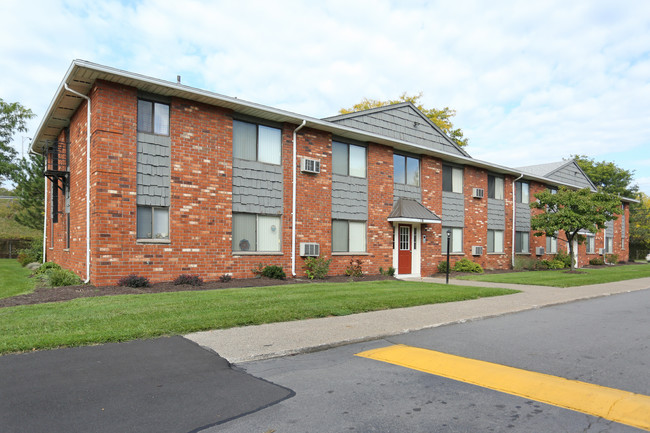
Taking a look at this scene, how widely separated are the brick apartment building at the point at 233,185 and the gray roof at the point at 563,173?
380 inches

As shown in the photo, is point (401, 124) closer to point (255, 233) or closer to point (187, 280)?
point (255, 233)

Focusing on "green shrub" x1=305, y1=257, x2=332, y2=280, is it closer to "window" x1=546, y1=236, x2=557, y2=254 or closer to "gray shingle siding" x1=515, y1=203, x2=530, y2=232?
"gray shingle siding" x1=515, y1=203, x2=530, y2=232

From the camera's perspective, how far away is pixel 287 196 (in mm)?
15359

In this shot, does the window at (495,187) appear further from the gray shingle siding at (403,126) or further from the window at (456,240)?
the window at (456,240)

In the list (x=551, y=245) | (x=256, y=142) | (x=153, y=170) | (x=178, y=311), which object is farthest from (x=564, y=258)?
(x=178, y=311)

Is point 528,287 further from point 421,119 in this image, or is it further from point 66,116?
point 66,116

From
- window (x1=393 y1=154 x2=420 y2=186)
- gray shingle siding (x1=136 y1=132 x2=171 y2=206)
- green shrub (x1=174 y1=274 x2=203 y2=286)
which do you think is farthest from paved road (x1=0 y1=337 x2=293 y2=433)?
window (x1=393 y1=154 x2=420 y2=186)

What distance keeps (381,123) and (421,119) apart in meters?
2.99

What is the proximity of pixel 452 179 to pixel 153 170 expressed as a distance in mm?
14183

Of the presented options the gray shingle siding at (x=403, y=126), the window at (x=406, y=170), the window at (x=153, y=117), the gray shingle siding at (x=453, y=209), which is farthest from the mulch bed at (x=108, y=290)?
the gray shingle siding at (x=453, y=209)

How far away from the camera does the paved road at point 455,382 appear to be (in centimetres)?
375

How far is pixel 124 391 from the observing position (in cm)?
443

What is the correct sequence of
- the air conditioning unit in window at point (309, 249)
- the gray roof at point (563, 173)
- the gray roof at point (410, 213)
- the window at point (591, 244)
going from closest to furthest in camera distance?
the air conditioning unit in window at point (309, 249)
the gray roof at point (410, 213)
the gray roof at point (563, 173)
the window at point (591, 244)

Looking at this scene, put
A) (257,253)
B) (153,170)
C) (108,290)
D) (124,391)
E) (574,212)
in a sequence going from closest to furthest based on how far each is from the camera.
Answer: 1. (124,391)
2. (108,290)
3. (153,170)
4. (257,253)
5. (574,212)
